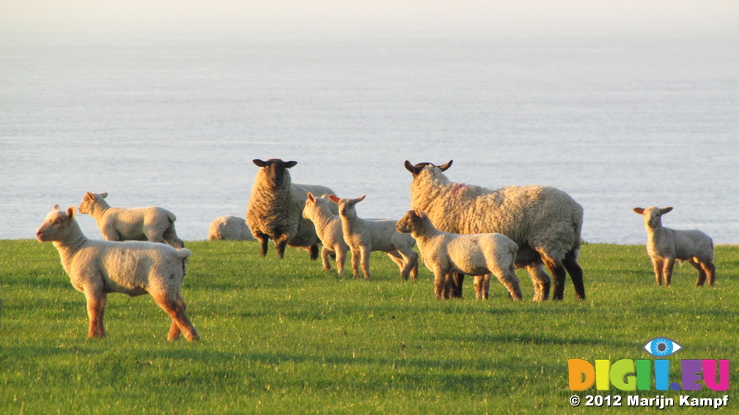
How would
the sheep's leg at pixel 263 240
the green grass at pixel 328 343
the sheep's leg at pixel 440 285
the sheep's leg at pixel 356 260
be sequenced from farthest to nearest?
the sheep's leg at pixel 263 240 → the sheep's leg at pixel 356 260 → the sheep's leg at pixel 440 285 → the green grass at pixel 328 343

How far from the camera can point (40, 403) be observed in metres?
7.68

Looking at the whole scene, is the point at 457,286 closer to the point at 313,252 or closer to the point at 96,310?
the point at 96,310

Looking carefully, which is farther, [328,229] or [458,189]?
[328,229]

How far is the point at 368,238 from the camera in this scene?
1558 centimetres

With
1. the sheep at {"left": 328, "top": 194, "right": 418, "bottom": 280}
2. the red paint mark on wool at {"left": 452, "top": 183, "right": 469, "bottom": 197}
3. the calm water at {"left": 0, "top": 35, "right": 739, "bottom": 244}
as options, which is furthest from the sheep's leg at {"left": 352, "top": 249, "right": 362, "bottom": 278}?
the calm water at {"left": 0, "top": 35, "right": 739, "bottom": 244}

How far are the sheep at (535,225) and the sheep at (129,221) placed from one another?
455 centimetres

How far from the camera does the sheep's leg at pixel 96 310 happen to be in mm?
9688

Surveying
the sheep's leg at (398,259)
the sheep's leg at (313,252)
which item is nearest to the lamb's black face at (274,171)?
the sheep's leg at (313,252)

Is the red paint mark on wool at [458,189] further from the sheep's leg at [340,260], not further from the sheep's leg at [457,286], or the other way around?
the sheep's leg at [340,260]

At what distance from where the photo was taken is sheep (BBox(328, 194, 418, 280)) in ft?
50.8

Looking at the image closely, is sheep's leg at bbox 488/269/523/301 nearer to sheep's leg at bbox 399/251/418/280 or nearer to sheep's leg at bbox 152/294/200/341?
sheep's leg at bbox 399/251/418/280

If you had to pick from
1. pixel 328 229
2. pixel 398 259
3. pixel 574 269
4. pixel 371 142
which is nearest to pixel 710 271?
pixel 574 269

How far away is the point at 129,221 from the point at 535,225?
20.8 feet

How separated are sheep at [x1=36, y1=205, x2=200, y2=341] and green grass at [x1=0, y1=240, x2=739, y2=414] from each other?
0.36 m
